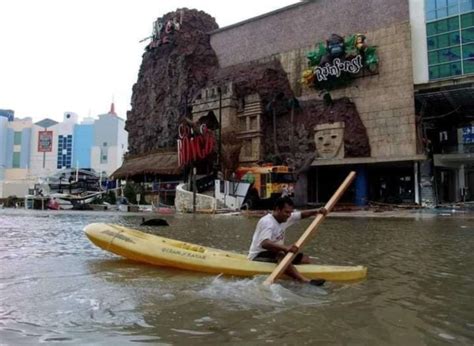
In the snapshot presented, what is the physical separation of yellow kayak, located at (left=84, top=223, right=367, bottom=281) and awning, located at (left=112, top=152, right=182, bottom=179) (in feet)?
115

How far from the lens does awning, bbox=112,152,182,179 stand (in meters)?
45.2

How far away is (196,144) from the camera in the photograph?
40.8 m

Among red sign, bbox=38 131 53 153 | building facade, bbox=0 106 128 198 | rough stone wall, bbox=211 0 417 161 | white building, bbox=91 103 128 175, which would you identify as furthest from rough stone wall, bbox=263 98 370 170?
red sign, bbox=38 131 53 153

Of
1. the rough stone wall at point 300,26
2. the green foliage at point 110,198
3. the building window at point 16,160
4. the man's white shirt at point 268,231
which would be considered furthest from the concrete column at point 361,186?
the building window at point 16,160

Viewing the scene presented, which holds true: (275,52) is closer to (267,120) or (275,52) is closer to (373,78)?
(267,120)

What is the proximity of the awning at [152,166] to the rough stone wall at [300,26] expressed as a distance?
1141 cm

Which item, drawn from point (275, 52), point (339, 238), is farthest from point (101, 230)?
point (275, 52)

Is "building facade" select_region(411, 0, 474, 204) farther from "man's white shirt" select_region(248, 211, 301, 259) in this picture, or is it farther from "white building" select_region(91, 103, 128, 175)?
"white building" select_region(91, 103, 128, 175)

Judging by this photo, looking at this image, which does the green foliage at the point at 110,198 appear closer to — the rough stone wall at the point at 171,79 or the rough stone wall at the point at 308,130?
the rough stone wall at the point at 171,79

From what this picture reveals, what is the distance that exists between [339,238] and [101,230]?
7189mm

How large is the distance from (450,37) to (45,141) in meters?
79.0

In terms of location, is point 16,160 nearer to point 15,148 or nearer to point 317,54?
point 15,148

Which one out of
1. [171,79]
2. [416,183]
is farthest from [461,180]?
[171,79]

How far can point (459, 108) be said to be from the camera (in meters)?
37.1
